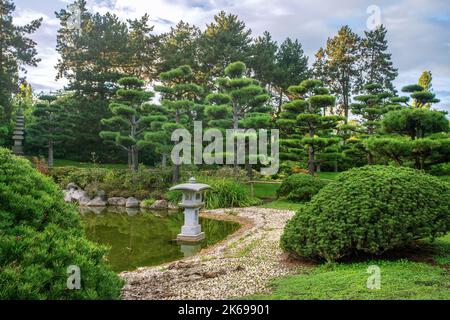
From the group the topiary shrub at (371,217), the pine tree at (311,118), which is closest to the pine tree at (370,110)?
the pine tree at (311,118)

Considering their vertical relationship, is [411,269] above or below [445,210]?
below

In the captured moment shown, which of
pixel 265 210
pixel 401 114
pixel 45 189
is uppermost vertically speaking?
pixel 401 114

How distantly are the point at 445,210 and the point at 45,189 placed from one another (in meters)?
4.52

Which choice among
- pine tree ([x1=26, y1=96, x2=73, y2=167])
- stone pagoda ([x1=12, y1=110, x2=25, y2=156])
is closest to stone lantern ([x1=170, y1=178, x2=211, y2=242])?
stone pagoda ([x1=12, y1=110, x2=25, y2=156])

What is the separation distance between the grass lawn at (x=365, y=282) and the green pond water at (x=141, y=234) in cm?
281

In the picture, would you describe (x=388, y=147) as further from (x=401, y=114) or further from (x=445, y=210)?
(x=445, y=210)

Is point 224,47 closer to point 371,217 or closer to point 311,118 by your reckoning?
point 311,118

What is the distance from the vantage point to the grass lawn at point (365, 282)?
3.43m

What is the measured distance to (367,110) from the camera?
1802 cm

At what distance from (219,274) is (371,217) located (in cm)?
191

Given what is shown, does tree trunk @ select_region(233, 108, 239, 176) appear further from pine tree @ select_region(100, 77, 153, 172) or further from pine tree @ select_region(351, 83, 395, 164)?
pine tree @ select_region(351, 83, 395, 164)

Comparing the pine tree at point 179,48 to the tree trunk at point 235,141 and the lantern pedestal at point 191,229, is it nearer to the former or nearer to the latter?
the tree trunk at point 235,141

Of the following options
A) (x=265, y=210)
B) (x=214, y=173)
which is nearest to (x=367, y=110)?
(x=214, y=173)

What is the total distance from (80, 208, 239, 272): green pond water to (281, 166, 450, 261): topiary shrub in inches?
98.1
